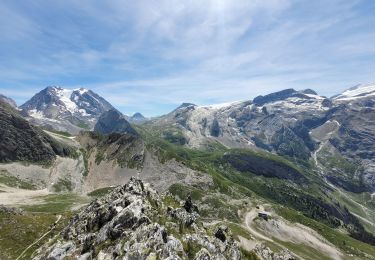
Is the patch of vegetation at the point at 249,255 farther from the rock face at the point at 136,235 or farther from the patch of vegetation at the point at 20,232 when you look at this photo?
the patch of vegetation at the point at 20,232

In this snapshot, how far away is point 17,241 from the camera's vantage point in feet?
405

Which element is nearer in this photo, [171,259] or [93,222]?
[171,259]

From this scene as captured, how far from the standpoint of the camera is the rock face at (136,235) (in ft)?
232

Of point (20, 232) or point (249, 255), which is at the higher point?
point (20, 232)

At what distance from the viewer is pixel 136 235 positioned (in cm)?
7325

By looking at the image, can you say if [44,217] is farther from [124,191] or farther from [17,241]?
[124,191]

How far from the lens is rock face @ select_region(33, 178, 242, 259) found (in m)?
70.6

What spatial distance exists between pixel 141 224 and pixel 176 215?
16.2 m

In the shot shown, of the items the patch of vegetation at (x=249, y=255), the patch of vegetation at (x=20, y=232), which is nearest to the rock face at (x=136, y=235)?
the patch of vegetation at (x=249, y=255)

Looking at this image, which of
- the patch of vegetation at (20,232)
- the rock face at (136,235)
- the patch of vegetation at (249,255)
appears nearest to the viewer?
the rock face at (136,235)

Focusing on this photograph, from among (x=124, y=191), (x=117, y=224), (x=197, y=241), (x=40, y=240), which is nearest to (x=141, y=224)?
(x=117, y=224)

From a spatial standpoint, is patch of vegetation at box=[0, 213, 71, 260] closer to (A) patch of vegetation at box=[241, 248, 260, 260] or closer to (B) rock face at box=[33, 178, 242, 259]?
(B) rock face at box=[33, 178, 242, 259]

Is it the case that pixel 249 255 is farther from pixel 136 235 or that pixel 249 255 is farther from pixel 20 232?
pixel 20 232

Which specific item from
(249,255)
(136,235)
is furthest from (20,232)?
(249,255)
